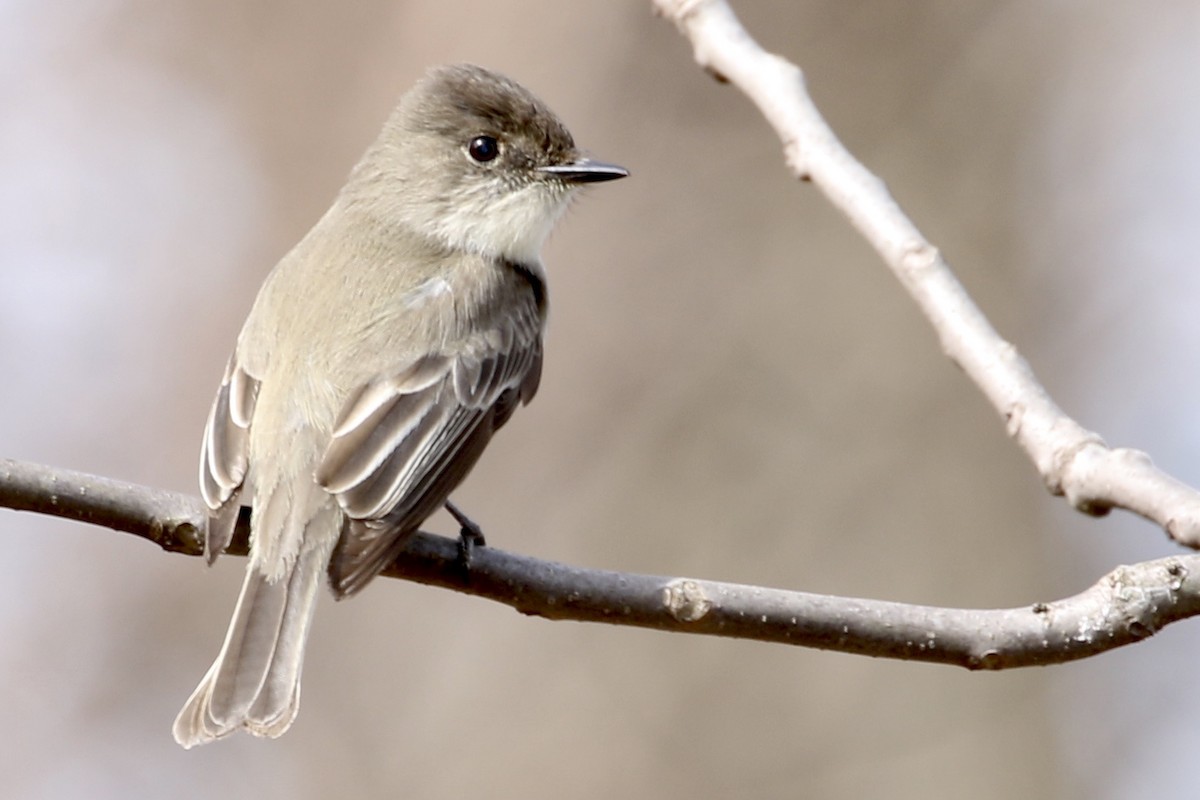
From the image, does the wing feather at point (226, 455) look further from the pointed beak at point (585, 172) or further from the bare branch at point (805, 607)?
the pointed beak at point (585, 172)

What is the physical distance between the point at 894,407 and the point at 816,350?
378 mm

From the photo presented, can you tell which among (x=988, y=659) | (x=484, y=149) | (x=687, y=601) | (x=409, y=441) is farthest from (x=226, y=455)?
(x=988, y=659)

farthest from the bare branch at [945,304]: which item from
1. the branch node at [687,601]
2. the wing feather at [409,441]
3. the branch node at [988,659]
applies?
the wing feather at [409,441]

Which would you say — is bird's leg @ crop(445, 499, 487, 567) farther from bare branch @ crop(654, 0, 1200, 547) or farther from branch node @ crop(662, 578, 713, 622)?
bare branch @ crop(654, 0, 1200, 547)

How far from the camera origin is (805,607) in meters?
3.04

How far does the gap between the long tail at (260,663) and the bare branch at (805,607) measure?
54cm

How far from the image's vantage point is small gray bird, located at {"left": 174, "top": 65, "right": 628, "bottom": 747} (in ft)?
12.3

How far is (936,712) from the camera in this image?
6066 millimetres

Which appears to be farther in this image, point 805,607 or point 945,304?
point 945,304

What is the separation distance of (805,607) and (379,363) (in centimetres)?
168

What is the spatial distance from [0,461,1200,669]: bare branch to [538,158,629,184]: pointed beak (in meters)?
2.22

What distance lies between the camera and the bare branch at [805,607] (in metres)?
2.91

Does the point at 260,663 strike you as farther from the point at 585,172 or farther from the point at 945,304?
the point at 585,172

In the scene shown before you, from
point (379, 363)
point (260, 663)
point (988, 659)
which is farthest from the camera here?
point (379, 363)
